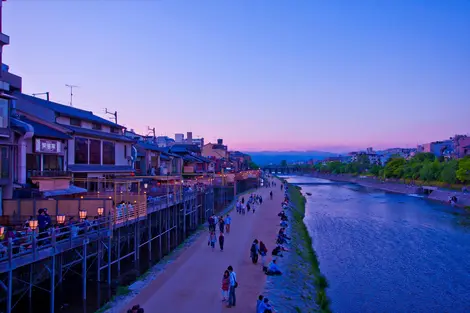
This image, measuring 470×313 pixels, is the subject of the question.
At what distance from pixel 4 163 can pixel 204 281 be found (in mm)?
11301

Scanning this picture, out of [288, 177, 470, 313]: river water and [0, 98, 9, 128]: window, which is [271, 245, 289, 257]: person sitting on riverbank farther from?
[0, 98, 9, 128]: window

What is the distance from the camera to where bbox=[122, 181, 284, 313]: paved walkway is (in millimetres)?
15461

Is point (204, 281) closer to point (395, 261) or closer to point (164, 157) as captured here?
point (395, 261)

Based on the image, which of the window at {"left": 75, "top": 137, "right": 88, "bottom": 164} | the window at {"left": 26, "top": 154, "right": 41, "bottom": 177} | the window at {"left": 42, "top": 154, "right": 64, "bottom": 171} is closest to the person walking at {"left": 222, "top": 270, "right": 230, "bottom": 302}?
the window at {"left": 26, "top": 154, "right": 41, "bottom": 177}

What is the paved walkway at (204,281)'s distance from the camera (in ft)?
50.7

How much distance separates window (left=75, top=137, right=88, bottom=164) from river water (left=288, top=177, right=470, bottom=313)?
18.8m

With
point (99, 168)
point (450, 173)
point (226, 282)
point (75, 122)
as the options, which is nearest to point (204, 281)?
point (226, 282)

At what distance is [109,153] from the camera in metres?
32.7

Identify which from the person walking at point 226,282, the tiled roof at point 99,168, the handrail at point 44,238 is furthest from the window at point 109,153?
the person walking at point 226,282

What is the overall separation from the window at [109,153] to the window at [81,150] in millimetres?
2630

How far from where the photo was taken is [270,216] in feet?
142

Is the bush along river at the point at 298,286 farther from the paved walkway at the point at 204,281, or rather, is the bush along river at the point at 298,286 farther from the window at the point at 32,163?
the window at the point at 32,163

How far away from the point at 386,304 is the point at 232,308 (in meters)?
9.82

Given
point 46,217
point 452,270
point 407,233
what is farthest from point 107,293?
point 407,233
